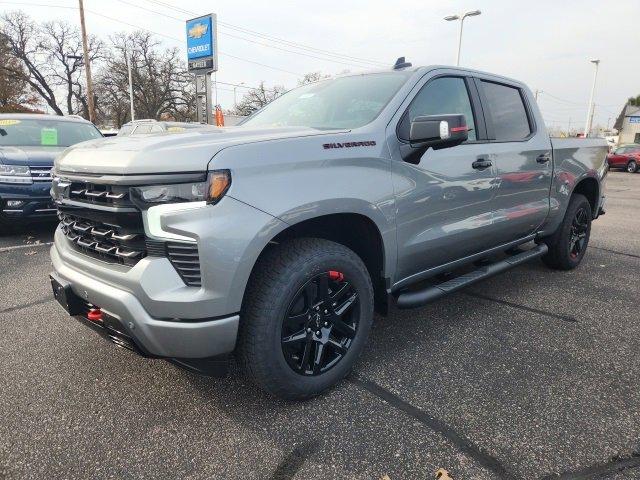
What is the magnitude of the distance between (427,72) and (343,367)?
195 cm

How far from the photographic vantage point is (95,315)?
2195 millimetres

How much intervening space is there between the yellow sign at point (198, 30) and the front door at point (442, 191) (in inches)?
562

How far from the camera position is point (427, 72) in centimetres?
301

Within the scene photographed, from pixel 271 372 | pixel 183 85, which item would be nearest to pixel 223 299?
pixel 271 372

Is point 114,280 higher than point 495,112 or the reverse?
the reverse

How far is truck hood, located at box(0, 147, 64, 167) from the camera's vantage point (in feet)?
18.6

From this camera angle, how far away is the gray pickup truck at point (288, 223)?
194cm

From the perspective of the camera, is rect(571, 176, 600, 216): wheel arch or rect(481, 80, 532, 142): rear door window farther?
rect(571, 176, 600, 216): wheel arch

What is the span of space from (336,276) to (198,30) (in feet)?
51.4

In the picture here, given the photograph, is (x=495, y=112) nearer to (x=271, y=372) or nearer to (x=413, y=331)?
(x=413, y=331)

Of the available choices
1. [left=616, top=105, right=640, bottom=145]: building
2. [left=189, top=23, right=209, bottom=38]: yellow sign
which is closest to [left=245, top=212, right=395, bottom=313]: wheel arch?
[left=189, top=23, right=209, bottom=38]: yellow sign

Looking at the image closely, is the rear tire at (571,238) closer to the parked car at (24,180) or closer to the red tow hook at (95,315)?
the red tow hook at (95,315)

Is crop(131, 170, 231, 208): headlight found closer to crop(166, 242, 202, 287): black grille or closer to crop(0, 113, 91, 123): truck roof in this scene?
crop(166, 242, 202, 287): black grille

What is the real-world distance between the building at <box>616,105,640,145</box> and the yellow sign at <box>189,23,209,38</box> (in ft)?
174
